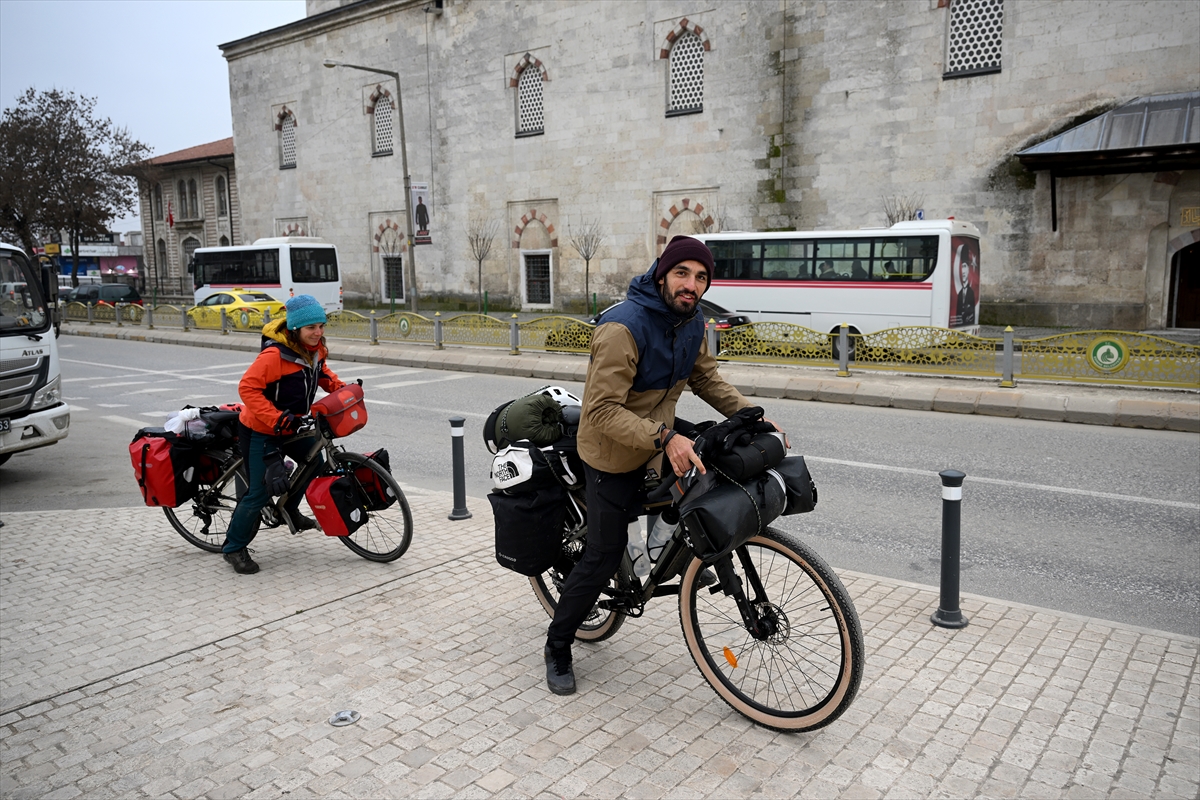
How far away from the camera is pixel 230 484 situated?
6273 millimetres

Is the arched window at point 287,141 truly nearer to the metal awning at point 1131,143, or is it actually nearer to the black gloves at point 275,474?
the metal awning at point 1131,143

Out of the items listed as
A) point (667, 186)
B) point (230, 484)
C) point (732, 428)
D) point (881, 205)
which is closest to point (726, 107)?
point (667, 186)

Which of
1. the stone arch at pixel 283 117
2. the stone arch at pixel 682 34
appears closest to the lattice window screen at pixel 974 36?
the stone arch at pixel 682 34

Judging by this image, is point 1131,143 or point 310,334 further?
point 1131,143

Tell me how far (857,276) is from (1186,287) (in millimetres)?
8943

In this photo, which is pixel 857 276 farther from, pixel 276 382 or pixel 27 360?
pixel 276 382

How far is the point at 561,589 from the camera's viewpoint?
404 cm

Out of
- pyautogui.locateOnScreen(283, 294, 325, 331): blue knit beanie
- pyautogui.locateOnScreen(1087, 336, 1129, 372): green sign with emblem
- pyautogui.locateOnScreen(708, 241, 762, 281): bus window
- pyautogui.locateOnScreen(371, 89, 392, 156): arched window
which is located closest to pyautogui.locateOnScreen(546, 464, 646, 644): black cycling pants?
pyautogui.locateOnScreen(283, 294, 325, 331): blue knit beanie

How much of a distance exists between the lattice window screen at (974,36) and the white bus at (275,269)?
20.4 meters

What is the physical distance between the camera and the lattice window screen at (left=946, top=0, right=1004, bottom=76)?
75.0 feet

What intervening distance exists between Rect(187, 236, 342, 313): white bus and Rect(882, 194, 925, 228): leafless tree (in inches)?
710

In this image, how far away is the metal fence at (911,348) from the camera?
12242 millimetres

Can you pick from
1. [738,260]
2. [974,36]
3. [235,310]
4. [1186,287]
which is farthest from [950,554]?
[235,310]

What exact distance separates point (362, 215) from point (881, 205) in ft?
73.1
